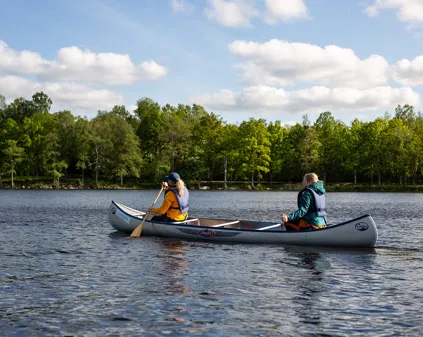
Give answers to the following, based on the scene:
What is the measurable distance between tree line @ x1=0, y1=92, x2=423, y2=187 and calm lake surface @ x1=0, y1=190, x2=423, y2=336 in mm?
72786

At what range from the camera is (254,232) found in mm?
19188

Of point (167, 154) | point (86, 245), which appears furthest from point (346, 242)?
point (167, 154)

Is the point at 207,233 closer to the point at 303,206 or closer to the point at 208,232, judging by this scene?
the point at 208,232

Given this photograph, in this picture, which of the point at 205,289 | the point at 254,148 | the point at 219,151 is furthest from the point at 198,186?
the point at 205,289

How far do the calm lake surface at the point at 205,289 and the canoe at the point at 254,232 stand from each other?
1.24ft

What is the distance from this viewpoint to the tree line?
9119 centimetres

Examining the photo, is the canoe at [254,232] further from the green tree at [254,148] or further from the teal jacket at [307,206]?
the green tree at [254,148]

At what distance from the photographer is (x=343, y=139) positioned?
95000 mm

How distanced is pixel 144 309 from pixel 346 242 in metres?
9.79

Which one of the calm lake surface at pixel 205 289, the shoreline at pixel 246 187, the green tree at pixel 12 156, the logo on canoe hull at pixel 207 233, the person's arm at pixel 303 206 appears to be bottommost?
the calm lake surface at pixel 205 289

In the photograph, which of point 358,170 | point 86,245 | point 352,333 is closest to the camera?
point 352,333

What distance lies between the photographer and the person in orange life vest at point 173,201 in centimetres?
2072

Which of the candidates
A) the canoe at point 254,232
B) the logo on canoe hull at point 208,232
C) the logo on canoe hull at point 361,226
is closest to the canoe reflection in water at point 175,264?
the logo on canoe hull at point 208,232

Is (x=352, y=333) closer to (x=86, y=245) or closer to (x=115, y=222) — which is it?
(x=86, y=245)
